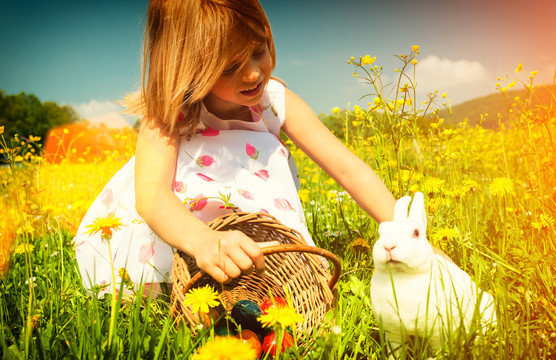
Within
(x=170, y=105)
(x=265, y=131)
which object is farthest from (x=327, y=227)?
(x=170, y=105)

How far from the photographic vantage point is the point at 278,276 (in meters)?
1.27

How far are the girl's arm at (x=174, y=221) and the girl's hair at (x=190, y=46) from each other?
0.09 meters

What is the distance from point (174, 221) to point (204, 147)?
0.45m

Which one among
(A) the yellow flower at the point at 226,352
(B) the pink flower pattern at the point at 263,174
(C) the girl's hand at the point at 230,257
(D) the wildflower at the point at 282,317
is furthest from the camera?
(B) the pink flower pattern at the point at 263,174

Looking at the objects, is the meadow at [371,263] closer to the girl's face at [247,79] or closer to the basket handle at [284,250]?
the basket handle at [284,250]

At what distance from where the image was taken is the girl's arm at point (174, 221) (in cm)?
95

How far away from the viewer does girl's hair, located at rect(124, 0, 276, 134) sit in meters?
1.27

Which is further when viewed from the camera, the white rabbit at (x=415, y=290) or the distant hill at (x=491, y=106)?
the distant hill at (x=491, y=106)

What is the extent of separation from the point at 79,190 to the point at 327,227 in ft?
5.36

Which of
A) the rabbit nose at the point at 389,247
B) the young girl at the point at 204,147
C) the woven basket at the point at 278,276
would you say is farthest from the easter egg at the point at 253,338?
the rabbit nose at the point at 389,247

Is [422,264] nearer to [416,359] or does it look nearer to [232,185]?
[416,359]

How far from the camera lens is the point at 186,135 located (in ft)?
5.01

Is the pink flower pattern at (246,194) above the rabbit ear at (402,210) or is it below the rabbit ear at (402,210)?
above

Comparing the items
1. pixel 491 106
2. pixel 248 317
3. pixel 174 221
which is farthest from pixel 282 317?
pixel 491 106
